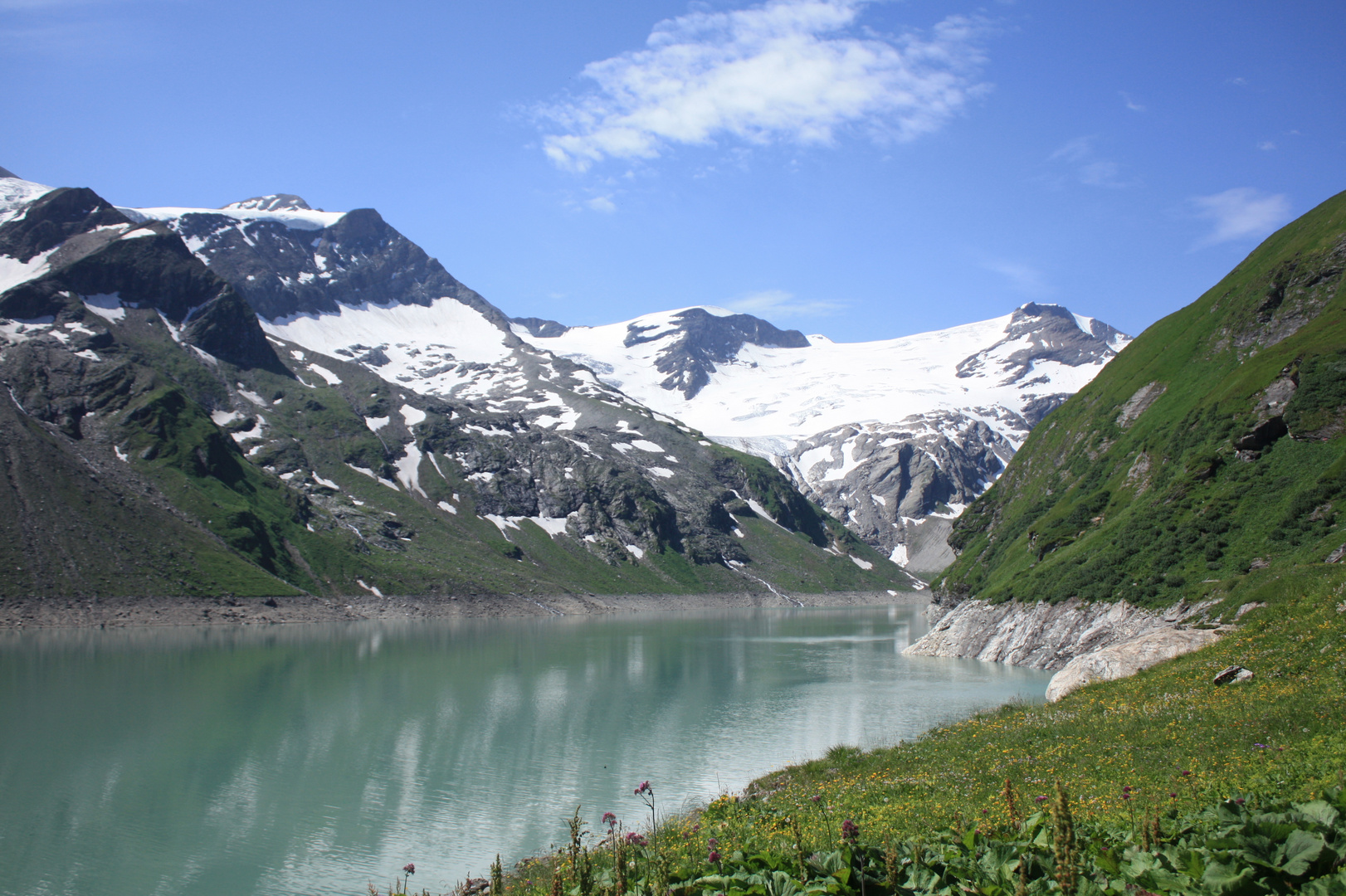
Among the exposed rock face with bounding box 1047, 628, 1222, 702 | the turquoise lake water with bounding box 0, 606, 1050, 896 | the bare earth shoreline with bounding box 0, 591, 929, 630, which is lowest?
the bare earth shoreline with bounding box 0, 591, 929, 630

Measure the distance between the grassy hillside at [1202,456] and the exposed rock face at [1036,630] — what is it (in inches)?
60.1

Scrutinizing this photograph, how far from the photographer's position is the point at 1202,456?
7056 cm

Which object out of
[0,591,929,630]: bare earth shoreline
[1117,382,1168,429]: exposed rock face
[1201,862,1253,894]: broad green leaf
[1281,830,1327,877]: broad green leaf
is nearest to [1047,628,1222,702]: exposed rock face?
[1281,830,1327,877]: broad green leaf

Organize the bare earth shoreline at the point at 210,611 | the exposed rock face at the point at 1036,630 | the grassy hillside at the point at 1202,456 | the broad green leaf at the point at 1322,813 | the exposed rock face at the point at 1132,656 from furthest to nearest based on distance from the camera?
the bare earth shoreline at the point at 210,611, the exposed rock face at the point at 1036,630, the grassy hillside at the point at 1202,456, the exposed rock face at the point at 1132,656, the broad green leaf at the point at 1322,813

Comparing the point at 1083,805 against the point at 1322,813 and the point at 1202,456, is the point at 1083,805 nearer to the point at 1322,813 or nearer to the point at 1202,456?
the point at 1322,813

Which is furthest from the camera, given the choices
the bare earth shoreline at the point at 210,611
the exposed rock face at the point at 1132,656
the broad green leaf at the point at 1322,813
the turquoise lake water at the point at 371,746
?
the bare earth shoreline at the point at 210,611

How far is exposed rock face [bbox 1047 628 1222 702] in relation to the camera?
117ft

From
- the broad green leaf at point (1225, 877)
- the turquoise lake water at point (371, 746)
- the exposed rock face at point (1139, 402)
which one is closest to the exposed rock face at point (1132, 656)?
the turquoise lake water at point (371, 746)

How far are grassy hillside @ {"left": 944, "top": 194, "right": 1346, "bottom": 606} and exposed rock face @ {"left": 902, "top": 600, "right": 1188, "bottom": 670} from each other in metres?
1.53

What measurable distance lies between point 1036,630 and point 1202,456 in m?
21.4

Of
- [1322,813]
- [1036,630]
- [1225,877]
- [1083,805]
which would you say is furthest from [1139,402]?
[1225,877]

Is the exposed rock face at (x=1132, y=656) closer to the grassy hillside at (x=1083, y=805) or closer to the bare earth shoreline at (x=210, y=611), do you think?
the grassy hillside at (x=1083, y=805)

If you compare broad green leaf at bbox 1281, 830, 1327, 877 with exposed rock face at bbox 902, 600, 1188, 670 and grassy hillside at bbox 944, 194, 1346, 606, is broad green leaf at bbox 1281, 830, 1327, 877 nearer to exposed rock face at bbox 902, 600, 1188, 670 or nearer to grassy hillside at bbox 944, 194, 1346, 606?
exposed rock face at bbox 902, 600, 1188, 670

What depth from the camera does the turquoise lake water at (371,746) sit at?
29.9 meters
